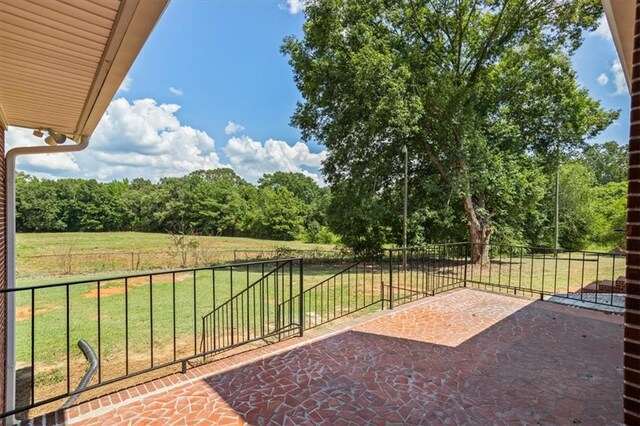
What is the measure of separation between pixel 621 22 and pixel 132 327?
8231mm

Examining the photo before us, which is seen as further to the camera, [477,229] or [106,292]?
[477,229]

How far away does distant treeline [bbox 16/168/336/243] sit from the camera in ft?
102

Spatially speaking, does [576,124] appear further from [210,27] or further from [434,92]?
[210,27]

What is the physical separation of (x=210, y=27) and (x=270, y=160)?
38.9m

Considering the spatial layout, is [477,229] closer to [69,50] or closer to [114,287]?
[69,50]

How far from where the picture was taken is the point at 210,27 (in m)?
7.52

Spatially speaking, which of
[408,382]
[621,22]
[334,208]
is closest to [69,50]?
[408,382]

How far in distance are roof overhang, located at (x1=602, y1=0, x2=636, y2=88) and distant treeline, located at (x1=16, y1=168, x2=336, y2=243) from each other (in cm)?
2756

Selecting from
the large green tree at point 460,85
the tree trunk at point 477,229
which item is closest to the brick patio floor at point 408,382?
the large green tree at point 460,85

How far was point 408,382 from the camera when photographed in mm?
2686

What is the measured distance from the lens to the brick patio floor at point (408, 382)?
2232 mm

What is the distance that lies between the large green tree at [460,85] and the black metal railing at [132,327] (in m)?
6.04

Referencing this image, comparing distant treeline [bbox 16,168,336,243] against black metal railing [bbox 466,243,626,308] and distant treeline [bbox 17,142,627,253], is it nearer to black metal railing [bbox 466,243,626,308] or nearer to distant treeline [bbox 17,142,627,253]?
distant treeline [bbox 17,142,627,253]

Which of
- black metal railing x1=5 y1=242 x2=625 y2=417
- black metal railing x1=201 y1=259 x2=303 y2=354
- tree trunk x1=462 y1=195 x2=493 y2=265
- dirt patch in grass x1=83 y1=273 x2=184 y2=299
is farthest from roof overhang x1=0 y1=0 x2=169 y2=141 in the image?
tree trunk x1=462 y1=195 x2=493 y2=265
